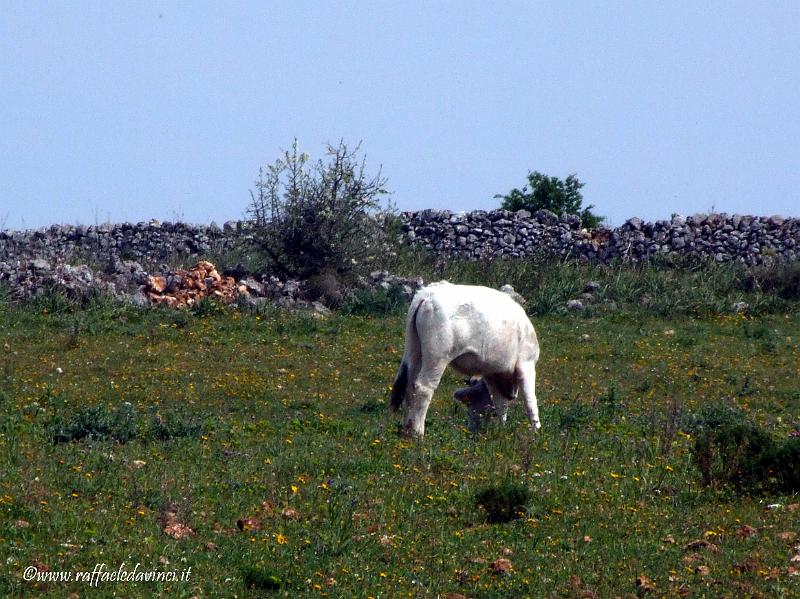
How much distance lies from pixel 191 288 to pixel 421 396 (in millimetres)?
12368

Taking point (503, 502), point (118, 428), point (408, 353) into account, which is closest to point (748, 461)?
point (503, 502)

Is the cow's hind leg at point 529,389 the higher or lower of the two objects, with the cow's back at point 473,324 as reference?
lower

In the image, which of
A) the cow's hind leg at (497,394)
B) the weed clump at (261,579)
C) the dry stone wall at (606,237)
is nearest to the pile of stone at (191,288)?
the dry stone wall at (606,237)

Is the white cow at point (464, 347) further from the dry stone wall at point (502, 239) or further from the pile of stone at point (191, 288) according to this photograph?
the dry stone wall at point (502, 239)

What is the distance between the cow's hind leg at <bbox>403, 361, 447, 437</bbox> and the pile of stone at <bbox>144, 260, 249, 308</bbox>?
10.9 m

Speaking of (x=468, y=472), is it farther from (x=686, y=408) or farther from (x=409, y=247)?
(x=409, y=247)

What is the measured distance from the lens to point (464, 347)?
49.5ft

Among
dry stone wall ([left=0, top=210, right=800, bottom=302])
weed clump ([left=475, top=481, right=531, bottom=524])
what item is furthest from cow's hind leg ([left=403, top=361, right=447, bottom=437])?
dry stone wall ([left=0, top=210, right=800, bottom=302])

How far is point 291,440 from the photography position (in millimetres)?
13750

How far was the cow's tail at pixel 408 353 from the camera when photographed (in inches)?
595

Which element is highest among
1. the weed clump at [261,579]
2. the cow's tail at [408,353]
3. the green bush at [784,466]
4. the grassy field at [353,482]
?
the cow's tail at [408,353]

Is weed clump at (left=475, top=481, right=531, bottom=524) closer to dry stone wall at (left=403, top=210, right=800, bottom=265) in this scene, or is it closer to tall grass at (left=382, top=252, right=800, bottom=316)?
tall grass at (left=382, top=252, right=800, bottom=316)

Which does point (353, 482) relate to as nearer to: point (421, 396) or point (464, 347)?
point (421, 396)

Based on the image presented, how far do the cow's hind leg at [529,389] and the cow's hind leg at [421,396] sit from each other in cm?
133
